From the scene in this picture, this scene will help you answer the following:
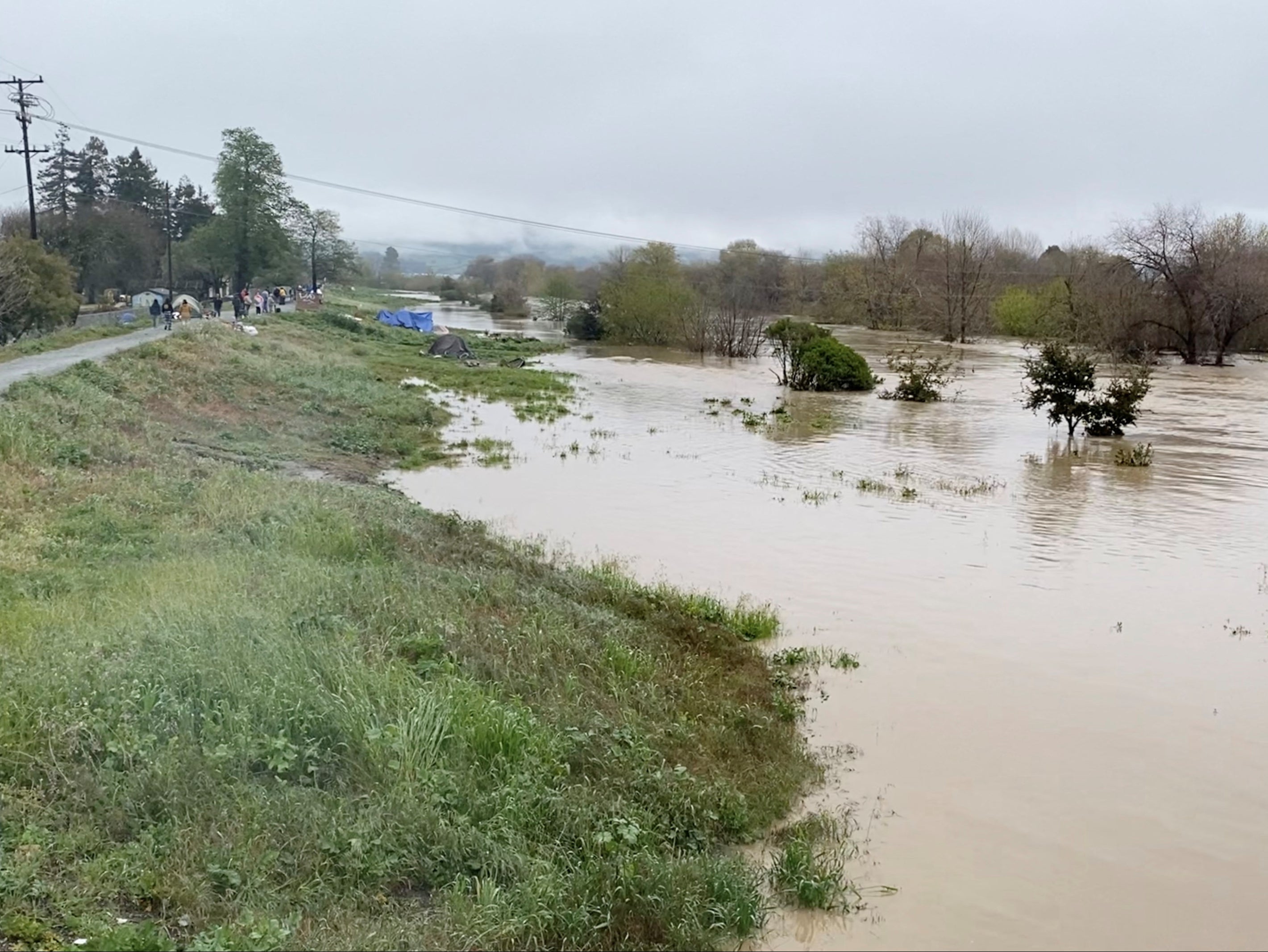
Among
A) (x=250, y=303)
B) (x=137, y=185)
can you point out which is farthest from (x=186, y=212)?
(x=250, y=303)

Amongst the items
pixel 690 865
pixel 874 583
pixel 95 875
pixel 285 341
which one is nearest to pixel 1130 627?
pixel 874 583

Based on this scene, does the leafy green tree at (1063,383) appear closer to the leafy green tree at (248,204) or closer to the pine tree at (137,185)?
the leafy green tree at (248,204)

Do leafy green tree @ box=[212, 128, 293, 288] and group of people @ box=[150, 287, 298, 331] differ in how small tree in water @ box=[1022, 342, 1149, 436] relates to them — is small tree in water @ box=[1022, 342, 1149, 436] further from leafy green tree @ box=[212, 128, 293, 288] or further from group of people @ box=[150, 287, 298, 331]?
leafy green tree @ box=[212, 128, 293, 288]

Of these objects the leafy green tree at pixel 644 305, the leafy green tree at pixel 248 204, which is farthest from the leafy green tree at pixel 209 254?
the leafy green tree at pixel 644 305

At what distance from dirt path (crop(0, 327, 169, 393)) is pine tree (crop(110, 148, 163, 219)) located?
201 ft

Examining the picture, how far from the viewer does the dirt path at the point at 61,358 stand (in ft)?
69.5

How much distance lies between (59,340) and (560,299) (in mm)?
69398

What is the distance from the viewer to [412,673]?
7.34 meters

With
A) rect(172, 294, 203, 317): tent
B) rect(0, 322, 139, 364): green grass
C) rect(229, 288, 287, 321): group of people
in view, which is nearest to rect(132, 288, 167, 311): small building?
rect(172, 294, 203, 317): tent

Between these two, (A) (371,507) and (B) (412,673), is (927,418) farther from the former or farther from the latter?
(B) (412,673)

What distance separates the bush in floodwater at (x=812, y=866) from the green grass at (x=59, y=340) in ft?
81.3

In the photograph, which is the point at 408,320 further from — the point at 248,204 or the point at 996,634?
the point at 996,634

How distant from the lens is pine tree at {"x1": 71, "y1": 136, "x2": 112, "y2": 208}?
85000mm

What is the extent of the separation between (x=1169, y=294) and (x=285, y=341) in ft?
161
